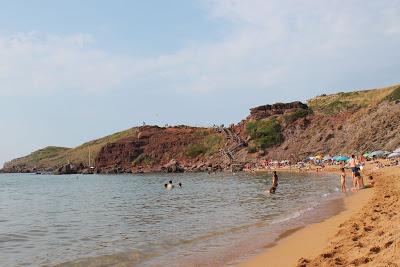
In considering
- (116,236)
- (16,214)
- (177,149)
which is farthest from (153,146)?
(116,236)

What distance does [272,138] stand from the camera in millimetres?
101188

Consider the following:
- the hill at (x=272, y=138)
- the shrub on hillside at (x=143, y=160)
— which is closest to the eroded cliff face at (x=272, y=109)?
the hill at (x=272, y=138)

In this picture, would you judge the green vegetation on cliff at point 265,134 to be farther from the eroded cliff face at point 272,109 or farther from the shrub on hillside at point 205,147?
the shrub on hillside at point 205,147

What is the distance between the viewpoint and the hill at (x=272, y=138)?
79963mm

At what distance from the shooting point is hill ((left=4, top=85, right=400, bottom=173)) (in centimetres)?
7996

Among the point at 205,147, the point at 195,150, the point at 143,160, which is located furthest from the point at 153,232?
the point at 143,160

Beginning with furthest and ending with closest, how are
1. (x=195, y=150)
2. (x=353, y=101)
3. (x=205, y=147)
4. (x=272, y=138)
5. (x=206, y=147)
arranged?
1. (x=353, y=101)
2. (x=195, y=150)
3. (x=205, y=147)
4. (x=206, y=147)
5. (x=272, y=138)

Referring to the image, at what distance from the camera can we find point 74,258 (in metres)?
13.6

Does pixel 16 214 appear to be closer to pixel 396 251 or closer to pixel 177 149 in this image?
pixel 396 251

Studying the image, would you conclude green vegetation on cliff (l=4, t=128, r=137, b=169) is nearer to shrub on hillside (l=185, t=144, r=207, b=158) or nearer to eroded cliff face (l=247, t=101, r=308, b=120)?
shrub on hillside (l=185, t=144, r=207, b=158)

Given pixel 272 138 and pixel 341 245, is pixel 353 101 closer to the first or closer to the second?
pixel 272 138

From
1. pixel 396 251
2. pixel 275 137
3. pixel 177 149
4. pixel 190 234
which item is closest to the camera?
pixel 396 251

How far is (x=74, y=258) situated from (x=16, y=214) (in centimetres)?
1613

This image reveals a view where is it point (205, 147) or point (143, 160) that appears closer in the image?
point (205, 147)
